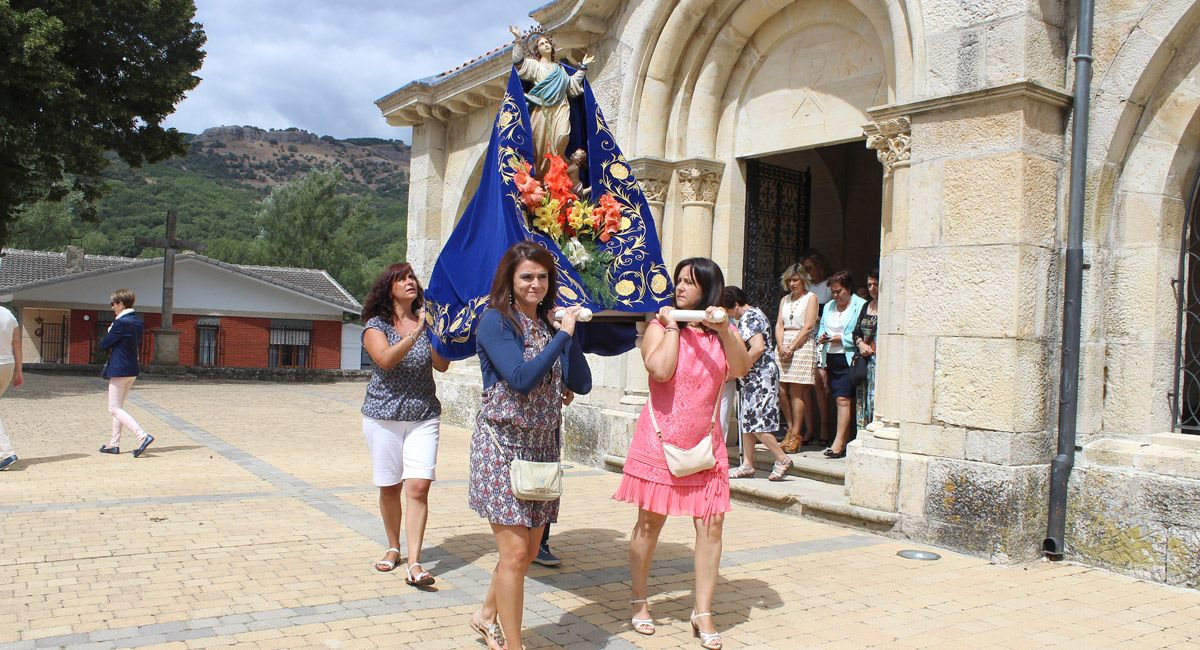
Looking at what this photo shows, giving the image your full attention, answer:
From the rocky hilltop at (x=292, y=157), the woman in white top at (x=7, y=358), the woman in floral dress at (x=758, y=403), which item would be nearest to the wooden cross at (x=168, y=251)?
the woman in white top at (x=7, y=358)

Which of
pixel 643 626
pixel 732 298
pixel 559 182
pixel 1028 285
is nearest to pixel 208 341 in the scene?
pixel 732 298

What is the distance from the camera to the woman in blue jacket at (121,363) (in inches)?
364

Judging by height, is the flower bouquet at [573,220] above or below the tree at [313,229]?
below

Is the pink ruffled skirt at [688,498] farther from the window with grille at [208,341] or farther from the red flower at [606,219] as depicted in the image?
the window with grille at [208,341]

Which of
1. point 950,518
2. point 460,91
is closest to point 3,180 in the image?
point 460,91

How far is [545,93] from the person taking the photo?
5.36 m

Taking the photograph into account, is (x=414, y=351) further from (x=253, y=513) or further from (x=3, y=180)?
(x=3, y=180)

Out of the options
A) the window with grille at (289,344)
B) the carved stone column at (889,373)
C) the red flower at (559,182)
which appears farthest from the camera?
the window with grille at (289,344)

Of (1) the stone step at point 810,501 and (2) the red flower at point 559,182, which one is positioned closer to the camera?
(2) the red flower at point 559,182

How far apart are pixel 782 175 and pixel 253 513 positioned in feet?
20.3

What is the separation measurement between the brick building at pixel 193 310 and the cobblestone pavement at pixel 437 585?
30.8 m

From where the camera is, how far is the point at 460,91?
1319cm

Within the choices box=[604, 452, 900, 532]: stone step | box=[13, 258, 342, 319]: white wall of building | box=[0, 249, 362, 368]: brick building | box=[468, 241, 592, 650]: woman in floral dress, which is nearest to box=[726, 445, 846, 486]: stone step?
box=[604, 452, 900, 532]: stone step

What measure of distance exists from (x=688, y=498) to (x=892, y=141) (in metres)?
3.80
